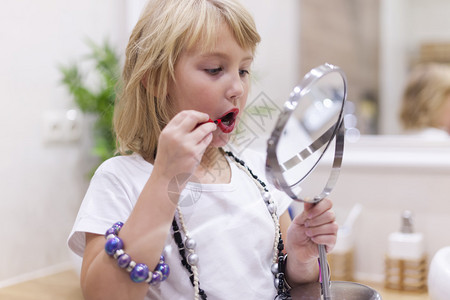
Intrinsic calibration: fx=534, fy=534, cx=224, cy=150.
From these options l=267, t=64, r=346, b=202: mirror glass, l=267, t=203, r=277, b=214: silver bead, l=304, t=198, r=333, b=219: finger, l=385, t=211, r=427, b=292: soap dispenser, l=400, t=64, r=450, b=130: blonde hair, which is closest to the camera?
l=267, t=64, r=346, b=202: mirror glass

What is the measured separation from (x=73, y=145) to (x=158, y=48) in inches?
27.4

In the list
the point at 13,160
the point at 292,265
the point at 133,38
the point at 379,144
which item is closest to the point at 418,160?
the point at 379,144

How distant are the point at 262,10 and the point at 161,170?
2.54ft

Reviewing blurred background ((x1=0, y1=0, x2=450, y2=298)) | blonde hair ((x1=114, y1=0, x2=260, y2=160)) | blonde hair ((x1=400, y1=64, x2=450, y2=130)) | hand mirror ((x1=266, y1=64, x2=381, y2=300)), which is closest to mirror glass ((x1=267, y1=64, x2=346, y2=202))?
hand mirror ((x1=266, y1=64, x2=381, y2=300))

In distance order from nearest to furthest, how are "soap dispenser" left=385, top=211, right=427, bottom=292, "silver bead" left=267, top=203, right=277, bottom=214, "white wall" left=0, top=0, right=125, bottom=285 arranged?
"silver bead" left=267, top=203, right=277, bottom=214 < "soap dispenser" left=385, top=211, right=427, bottom=292 < "white wall" left=0, top=0, right=125, bottom=285

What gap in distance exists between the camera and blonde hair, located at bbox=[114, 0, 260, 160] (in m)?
0.53

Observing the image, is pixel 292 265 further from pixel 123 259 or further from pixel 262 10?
pixel 262 10

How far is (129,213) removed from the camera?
1.79 ft

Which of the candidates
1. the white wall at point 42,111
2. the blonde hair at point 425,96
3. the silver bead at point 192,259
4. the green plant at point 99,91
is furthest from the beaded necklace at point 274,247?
the blonde hair at point 425,96

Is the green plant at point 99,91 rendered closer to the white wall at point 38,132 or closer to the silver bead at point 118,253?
the white wall at point 38,132

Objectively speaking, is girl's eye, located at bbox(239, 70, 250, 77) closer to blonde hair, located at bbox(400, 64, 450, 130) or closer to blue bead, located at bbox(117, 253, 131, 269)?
blue bead, located at bbox(117, 253, 131, 269)

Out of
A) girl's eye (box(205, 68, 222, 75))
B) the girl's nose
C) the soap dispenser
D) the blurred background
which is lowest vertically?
the soap dispenser

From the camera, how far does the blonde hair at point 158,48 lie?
53 centimetres

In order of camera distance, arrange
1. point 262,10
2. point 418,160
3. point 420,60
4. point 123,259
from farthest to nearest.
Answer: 1. point 420,60
2. point 262,10
3. point 418,160
4. point 123,259
